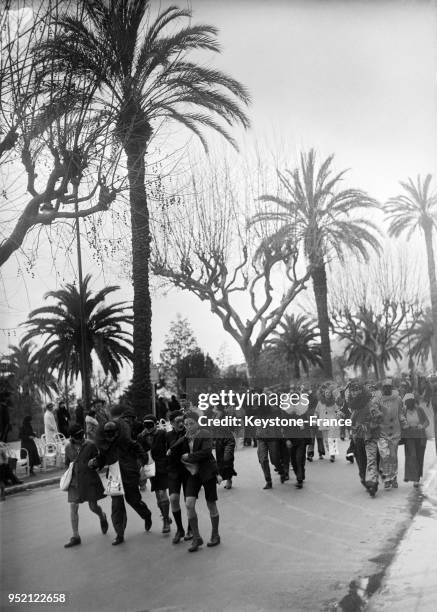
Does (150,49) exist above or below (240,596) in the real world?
above

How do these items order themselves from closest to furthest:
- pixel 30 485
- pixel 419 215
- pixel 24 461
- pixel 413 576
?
1. pixel 413 576
2. pixel 419 215
3. pixel 30 485
4. pixel 24 461

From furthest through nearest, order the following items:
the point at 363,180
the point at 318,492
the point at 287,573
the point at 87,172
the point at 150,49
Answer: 1. the point at 363,180
2. the point at 318,492
3. the point at 150,49
4. the point at 87,172
5. the point at 287,573

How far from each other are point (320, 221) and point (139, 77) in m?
6.91

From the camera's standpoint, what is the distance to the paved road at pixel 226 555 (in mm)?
5934

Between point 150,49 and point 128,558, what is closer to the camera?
point 128,558

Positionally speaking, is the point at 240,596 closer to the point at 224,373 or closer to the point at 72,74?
the point at 72,74

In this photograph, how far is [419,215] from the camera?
34.6 ft

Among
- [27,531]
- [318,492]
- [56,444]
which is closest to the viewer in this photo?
[27,531]

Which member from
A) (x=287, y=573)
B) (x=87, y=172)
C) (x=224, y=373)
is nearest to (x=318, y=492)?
(x=224, y=373)

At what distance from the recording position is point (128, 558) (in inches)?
279

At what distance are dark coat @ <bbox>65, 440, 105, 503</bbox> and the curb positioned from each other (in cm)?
381

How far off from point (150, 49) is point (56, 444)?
8.13m

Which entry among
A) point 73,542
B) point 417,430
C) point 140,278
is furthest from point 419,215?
point 73,542

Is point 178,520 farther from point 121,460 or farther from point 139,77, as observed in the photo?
point 139,77
